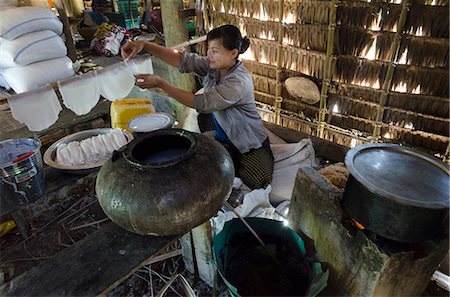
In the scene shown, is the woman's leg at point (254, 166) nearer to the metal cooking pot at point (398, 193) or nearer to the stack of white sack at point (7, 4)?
the metal cooking pot at point (398, 193)

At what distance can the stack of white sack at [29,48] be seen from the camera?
4219 millimetres

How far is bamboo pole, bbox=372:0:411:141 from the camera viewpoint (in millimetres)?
3491

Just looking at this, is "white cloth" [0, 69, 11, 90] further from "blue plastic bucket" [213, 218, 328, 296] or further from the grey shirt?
"blue plastic bucket" [213, 218, 328, 296]

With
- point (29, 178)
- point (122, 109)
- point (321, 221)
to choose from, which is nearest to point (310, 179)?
point (321, 221)

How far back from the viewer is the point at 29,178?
2.27m

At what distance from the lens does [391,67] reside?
3.80m

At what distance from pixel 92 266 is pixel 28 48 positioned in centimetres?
402

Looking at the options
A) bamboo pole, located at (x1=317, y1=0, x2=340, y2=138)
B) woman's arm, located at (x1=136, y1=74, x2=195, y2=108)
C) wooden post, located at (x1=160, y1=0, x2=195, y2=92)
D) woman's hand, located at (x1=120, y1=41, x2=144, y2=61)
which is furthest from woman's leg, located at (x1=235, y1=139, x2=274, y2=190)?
wooden post, located at (x1=160, y1=0, x2=195, y2=92)

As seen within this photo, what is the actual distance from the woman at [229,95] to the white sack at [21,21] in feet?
6.87

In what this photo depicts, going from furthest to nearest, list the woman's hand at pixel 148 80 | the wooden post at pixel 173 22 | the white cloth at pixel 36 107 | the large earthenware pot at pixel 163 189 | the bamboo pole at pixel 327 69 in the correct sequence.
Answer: the wooden post at pixel 173 22 < the bamboo pole at pixel 327 69 < the woman's hand at pixel 148 80 < the white cloth at pixel 36 107 < the large earthenware pot at pixel 163 189

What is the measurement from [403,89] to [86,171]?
3.97 m

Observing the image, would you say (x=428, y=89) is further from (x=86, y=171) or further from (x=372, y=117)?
(x=86, y=171)

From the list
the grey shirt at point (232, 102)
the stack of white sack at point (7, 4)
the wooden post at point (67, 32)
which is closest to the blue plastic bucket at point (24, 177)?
the grey shirt at point (232, 102)

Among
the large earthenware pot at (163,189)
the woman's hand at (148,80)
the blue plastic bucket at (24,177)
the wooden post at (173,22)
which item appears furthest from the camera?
the wooden post at (173,22)
